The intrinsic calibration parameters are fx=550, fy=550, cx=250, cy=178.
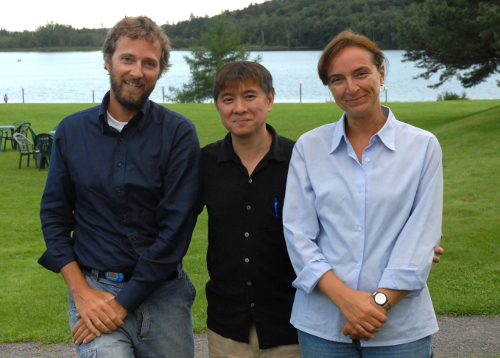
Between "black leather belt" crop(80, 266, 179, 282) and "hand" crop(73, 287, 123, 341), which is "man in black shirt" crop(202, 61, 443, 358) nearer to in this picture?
"black leather belt" crop(80, 266, 179, 282)

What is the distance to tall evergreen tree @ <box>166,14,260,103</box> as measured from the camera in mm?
63906

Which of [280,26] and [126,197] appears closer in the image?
[126,197]

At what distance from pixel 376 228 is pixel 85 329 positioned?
4.81 ft

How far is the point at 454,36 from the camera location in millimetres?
19359

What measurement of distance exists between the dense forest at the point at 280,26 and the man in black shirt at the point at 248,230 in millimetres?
63385

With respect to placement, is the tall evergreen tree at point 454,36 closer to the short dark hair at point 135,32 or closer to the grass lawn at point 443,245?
the grass lawn at point 443,245

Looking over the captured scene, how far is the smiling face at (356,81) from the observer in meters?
2.53

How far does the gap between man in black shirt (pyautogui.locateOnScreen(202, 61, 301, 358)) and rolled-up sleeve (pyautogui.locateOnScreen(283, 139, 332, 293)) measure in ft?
0.88

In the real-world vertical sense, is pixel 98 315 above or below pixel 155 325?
above

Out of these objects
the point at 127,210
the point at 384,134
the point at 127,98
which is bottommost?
the point at 127,210

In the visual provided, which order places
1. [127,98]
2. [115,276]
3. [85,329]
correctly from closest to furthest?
[85,329] < [115,276] < [127,98]

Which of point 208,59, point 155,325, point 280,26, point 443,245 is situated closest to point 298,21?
point 280,26

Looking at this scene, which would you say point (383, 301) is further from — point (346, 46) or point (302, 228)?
point (346, 46)

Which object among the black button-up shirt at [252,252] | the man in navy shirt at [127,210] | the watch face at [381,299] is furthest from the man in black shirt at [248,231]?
the watch face at [381,299]
